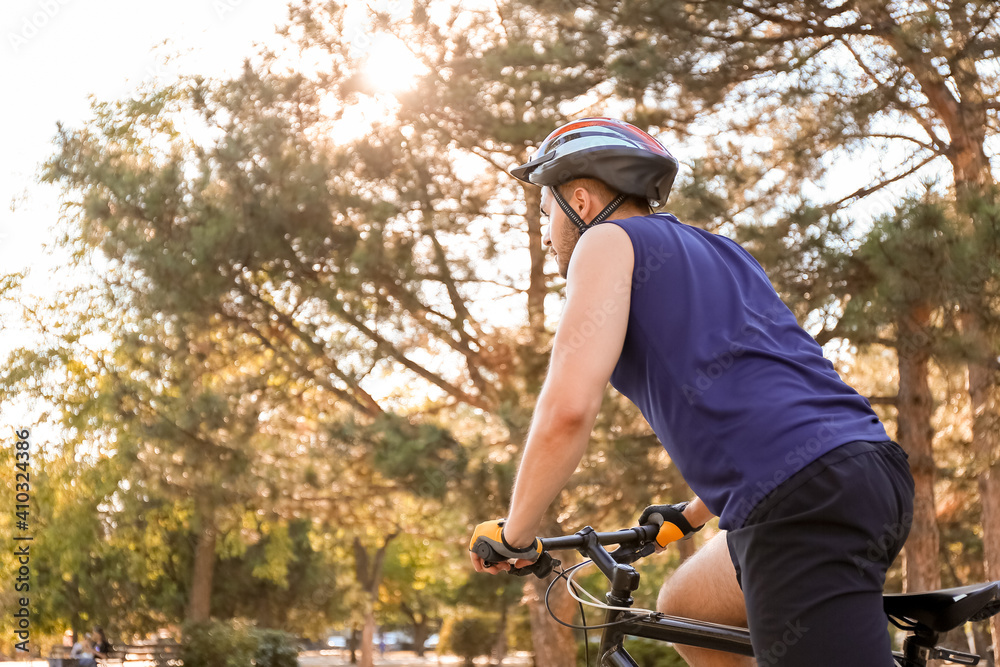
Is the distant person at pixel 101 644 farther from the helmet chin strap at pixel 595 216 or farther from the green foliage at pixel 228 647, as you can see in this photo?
the helmet chin strap at pixel 595 216

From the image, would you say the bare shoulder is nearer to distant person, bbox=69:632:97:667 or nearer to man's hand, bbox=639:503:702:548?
man's hand, bbox=639:503:702:548

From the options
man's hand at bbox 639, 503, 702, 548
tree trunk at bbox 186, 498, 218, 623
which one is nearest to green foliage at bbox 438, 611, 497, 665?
tree trunk at bbox 186, 498, 218, 623

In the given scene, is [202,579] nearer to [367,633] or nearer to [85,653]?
[85,653]

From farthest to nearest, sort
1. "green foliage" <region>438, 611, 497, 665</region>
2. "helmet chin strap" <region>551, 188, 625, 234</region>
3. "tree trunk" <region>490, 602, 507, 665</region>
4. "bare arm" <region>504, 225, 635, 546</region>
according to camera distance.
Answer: "green foliage" <region>438, 611, 497, 665</region>
"tree trunk" <region>490, 602, 507, 665</region>
"helmet chin strap" <region>551, 188, 625, 234</region>
"bare arm" <region>504, 225, 635, 546</region>

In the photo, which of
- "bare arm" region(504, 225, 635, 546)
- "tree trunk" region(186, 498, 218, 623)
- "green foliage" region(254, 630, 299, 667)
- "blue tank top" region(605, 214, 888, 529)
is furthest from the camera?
"tree trunk" region(186, 498, 218, 623)

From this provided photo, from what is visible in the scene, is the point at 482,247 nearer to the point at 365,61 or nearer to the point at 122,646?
the point at 365,61

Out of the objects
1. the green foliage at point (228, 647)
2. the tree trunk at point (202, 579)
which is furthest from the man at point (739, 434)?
the tree trunk at point (202, 579)

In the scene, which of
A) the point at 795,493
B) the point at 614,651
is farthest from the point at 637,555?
the point at 795,493

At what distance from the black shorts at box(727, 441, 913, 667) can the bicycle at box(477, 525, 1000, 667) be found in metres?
0.36

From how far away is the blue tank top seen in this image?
1614mm

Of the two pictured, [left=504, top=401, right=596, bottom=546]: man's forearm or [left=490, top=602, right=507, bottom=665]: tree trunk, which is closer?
[left=504, top=401, right=596, bottom=546]: man's forearm

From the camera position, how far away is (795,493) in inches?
62.0

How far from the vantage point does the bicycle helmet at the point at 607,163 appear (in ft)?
6.69

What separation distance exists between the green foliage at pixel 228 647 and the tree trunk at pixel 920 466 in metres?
14.8
